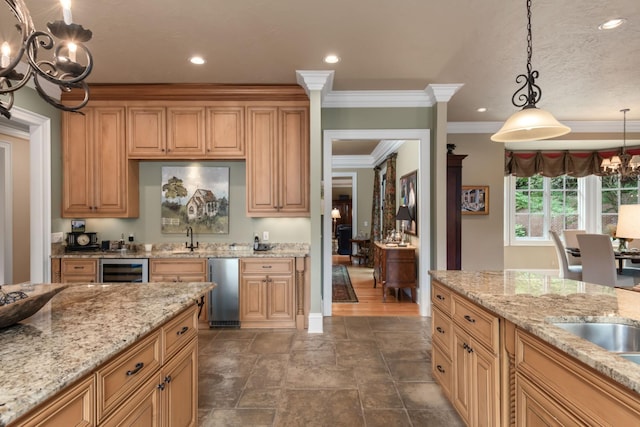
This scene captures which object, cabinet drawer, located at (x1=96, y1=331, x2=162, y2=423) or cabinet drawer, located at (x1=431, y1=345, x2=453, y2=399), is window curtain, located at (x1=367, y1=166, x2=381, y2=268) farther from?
cabinet drawer, located at (x1=96, y1=331, x2=162, y2=423)

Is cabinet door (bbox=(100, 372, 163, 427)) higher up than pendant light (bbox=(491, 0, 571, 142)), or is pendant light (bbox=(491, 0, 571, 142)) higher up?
pendant light (bbox=(491, 0, 571, 142))

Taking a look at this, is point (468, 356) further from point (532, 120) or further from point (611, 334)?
point (532, 120)

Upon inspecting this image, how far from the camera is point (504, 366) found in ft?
5.03

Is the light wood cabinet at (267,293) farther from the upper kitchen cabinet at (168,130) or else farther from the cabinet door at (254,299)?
the upper kitchen cabinet at (168,130)

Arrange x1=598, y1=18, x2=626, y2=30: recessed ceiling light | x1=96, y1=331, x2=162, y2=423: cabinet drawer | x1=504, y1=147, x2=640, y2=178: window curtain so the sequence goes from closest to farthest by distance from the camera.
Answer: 1. x1=96, y1=331, x2=162, y2=423: cabinet drawer
2. x1=598, y1=18, x2=626, y2=30: recessed ceiling light
3. x1=504, y1=147, x2=640, y2=178: window curtain

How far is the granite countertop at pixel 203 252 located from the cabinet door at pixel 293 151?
600 millimetres

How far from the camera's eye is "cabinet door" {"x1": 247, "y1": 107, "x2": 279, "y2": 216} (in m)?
3.85

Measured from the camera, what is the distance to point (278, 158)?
3.84 m

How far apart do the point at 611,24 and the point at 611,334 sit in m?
2.67

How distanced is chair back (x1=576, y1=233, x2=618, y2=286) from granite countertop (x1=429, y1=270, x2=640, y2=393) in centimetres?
279

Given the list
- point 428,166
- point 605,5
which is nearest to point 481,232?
point 428,166

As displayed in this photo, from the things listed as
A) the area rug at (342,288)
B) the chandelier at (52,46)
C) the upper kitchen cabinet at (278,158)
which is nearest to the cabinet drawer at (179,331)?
the chandelier at (52,46)

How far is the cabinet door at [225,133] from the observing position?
387 cm

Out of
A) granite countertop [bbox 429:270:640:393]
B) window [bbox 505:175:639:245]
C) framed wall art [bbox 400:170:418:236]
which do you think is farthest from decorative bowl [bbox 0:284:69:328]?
window [bbox 505:175:639:245]
